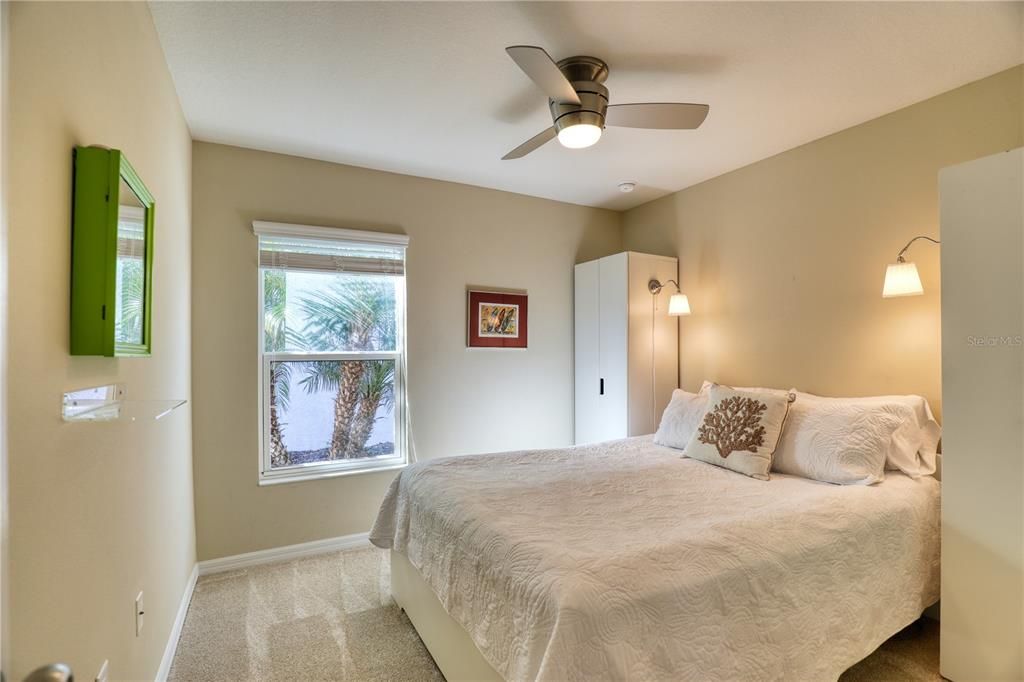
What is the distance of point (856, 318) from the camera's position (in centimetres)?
270

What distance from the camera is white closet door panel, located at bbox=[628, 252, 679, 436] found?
141 inches

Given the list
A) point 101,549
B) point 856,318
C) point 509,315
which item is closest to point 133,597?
point 101,549

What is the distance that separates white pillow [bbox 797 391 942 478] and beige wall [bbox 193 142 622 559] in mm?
2251

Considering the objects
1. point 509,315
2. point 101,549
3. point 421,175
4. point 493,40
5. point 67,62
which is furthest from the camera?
point 509,315

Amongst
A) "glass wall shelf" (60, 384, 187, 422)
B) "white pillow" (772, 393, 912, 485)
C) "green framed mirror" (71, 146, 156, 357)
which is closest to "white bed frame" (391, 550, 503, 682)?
"glass wall shelf" (60, 384, 187, 422)

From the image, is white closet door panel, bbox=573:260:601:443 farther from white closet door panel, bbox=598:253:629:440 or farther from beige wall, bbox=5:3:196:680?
beige wall, bbox=5:3:196:680

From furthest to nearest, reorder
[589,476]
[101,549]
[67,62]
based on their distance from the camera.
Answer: [589,476] < [101,549] < [67,62]

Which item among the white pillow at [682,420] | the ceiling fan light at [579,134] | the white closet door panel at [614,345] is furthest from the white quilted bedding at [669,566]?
the ceiling fan light at [579,134]

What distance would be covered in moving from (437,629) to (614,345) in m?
2.30

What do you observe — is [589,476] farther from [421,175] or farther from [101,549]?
[421,175]

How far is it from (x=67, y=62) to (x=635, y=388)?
327 centimetres

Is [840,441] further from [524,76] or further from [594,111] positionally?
[524,76]

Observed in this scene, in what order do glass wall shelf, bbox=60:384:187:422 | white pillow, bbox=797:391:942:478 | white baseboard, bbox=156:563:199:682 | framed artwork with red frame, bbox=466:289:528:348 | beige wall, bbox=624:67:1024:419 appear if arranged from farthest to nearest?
framed artwork with red frame, bbox=466:289:528:348, beige wall, bbox=624:67:1024:419, white pillow, bbox=797:391:942:478, white baseboard, bbox=156:563:199:682, glass wall shelf, bbox=60:384:187:422

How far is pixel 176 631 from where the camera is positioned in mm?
2209
